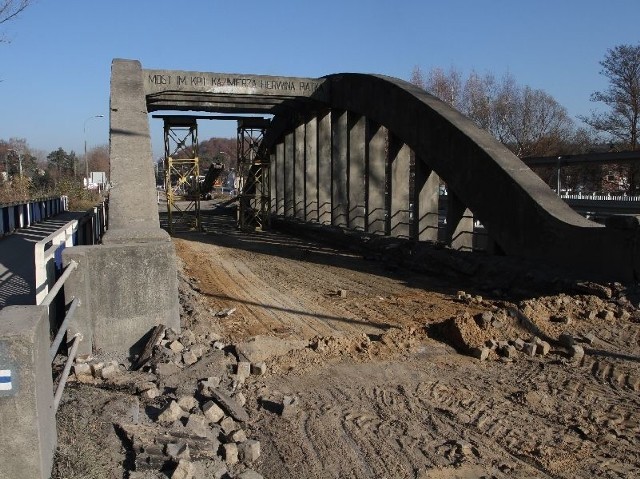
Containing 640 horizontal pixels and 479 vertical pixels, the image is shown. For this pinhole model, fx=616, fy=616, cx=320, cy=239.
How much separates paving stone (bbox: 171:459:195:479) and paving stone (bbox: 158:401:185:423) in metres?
0.97

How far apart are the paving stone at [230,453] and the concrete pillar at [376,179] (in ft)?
49.9

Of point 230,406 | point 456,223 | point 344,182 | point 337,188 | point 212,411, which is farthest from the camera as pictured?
point 344,182

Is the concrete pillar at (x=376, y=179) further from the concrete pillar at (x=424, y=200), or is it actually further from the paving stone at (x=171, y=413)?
the paving stone at (x=171, y=413)

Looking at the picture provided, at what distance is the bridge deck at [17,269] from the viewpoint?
34.8ft

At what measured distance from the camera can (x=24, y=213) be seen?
94.0 ft

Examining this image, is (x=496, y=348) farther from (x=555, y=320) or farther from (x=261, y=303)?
(x=261, y=303)

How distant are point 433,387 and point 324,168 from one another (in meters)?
19.0

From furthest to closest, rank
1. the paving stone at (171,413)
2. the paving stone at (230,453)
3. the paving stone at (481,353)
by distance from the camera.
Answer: the paving stone at (481,353) < the paving stone at (171,413) < the paving stone at (230,453)

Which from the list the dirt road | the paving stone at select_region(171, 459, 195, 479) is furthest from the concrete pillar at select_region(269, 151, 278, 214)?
the paving stone at select_region(171, 459, 195, 479)

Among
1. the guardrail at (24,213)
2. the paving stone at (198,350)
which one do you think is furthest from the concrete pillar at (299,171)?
the paving stone at (198,350)

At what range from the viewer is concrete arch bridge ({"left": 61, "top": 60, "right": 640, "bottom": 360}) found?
7.77 meters

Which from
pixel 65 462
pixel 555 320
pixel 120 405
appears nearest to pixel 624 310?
pixel 555 320

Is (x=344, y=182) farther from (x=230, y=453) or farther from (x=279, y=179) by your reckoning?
(x=230, y=453)

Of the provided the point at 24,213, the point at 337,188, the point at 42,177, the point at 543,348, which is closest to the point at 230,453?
the point at 543,348
